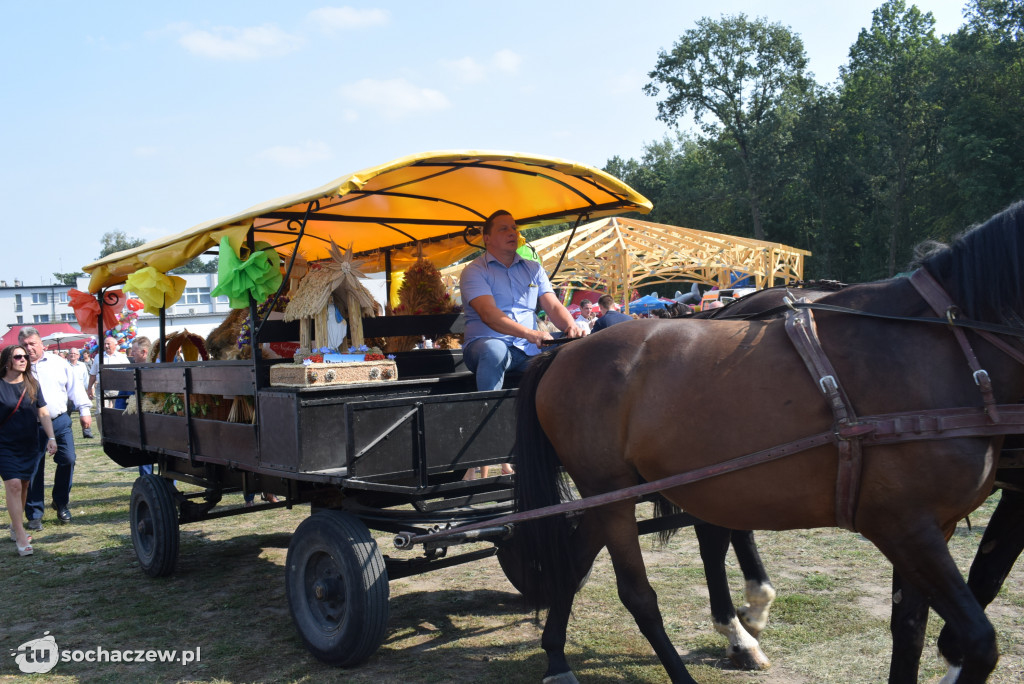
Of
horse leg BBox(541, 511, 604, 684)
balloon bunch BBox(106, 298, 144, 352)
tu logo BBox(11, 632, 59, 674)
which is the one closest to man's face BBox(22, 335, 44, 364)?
balloon bunch BBox(106, 298, 144, 352)

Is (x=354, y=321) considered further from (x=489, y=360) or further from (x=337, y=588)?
(x=337, y=588)

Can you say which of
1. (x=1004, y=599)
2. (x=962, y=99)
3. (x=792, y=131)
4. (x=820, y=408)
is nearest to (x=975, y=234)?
(x=820, y=408)

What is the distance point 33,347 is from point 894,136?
2949 cm

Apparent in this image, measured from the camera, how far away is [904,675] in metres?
2.79

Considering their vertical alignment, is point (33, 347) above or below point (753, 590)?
above

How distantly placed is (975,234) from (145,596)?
16.5 ft

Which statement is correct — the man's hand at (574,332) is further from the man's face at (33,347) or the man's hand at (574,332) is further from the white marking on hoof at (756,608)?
the man's face at (33,347)

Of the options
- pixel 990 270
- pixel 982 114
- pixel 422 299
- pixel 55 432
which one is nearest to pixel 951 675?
pixel 990 270

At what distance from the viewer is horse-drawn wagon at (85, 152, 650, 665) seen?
3609 millimetres

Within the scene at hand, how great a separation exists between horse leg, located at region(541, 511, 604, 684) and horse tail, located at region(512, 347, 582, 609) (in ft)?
0.09

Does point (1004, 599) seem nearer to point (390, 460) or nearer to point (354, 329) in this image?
point (390, 460)

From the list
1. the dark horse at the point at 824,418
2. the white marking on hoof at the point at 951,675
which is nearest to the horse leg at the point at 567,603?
the dark horse at the point at 824,418

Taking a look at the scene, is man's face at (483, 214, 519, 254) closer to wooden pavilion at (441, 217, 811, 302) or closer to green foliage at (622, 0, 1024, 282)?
wooden pavilion at (441, 217, 811, 302)

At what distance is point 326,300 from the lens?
13.4ft
